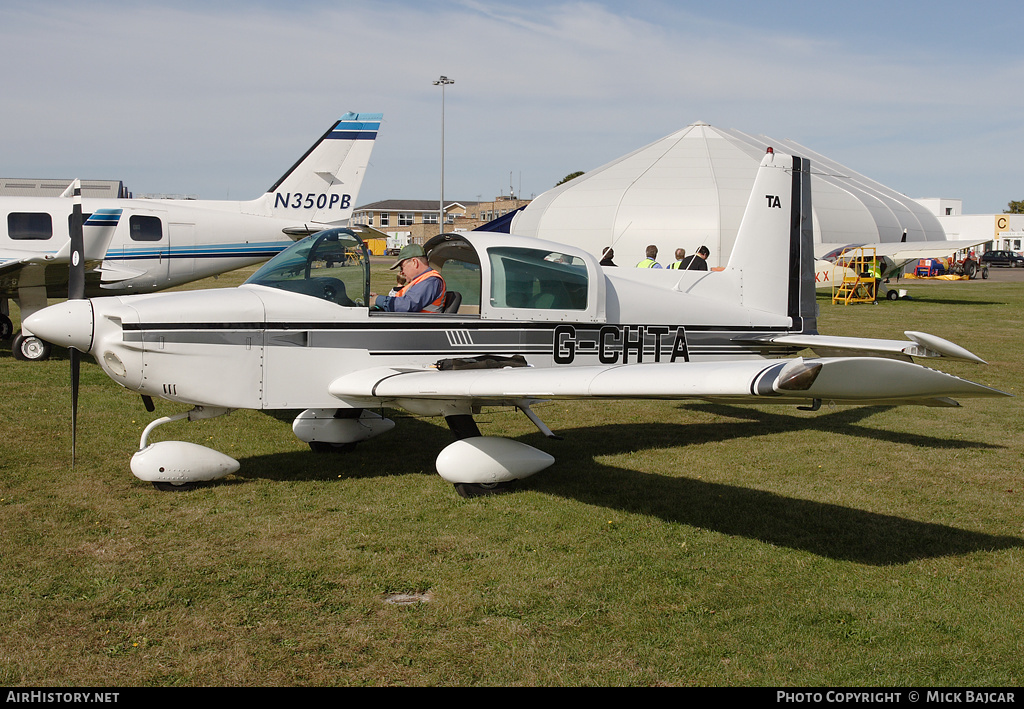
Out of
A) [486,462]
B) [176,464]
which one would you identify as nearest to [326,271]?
[176,464]

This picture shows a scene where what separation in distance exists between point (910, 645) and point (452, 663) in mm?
2147

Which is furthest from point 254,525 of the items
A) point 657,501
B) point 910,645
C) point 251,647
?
point 910,645

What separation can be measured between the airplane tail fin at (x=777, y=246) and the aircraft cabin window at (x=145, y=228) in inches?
465

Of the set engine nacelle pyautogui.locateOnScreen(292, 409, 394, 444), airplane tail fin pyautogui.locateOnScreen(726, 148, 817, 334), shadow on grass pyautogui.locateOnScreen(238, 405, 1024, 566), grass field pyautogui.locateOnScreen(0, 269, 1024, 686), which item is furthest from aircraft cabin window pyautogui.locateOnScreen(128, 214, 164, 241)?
airplane tail fin pyautogui.locateOnScreen(726, 148, 817, 334)

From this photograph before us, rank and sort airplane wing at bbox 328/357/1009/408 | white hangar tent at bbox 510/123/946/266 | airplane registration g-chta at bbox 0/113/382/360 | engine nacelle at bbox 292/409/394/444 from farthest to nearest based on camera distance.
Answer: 1. white hangar tent at bbox 510/123/946/266
2. airplane registration g-chta at bbox 0/113/382/360
3. engine nacelle at bbox 292/409/394/444
4. airplane wing at bbox 328/357/1009/408

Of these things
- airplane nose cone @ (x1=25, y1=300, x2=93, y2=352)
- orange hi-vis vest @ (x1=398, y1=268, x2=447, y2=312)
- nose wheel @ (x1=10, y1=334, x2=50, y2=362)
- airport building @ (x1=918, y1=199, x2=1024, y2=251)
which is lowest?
nose wheel @ (x1=10, y1=334, x2=50, y2=362)

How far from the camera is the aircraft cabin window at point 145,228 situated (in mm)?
15625

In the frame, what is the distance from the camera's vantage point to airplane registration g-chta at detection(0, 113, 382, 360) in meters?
13.6

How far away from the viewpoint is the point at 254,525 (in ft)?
18.0

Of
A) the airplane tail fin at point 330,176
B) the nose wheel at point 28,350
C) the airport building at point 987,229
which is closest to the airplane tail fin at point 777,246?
the nose wheel at point 28,350

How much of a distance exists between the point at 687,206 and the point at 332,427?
3534 centimetres

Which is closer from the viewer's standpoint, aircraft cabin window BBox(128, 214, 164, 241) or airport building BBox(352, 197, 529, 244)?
aircraft cabin window BBox(128, 214, 164, 241)

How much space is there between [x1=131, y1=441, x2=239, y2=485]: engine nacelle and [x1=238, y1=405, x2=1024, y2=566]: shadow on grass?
1.59 ft

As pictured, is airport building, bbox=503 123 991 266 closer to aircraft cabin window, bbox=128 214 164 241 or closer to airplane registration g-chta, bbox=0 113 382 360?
airplane registration g-chta, bbox=0 113 382 360
